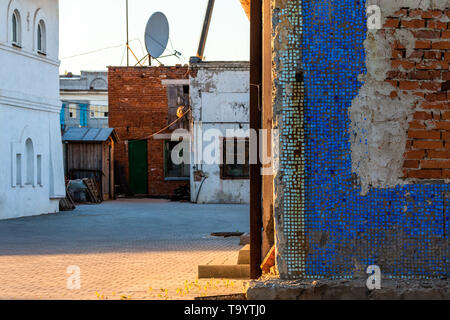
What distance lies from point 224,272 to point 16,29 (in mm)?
13828

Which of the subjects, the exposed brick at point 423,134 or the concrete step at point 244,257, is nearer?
the exposed brick at point 423,134

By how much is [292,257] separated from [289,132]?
3.53 feet

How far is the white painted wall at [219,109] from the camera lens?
28641mm

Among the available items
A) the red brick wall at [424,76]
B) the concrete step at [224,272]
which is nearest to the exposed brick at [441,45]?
the red brick wall at [424,76]

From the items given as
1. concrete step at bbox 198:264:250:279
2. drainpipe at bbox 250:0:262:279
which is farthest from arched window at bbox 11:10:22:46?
drainpipe at bbox 250:0:262:279

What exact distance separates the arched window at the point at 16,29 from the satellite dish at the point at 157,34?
12877 mm

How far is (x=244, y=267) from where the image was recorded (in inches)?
336

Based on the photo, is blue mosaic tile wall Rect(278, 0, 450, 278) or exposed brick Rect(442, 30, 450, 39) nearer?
blue mosaic tile wall Rect(278, 0, 450, 278)

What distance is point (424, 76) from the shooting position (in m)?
6.19

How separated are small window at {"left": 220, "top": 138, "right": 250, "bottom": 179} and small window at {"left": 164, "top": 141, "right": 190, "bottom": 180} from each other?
437cm

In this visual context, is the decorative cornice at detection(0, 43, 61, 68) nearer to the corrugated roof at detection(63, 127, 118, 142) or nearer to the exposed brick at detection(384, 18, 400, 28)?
the corrugated roof at detection(63, 127, 118, 142)

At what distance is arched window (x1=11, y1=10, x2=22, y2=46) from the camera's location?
20.0m

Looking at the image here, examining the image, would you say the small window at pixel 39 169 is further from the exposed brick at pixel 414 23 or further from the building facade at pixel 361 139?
the exposed brick at pixel 414 23

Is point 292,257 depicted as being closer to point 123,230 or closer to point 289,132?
point 289,132
